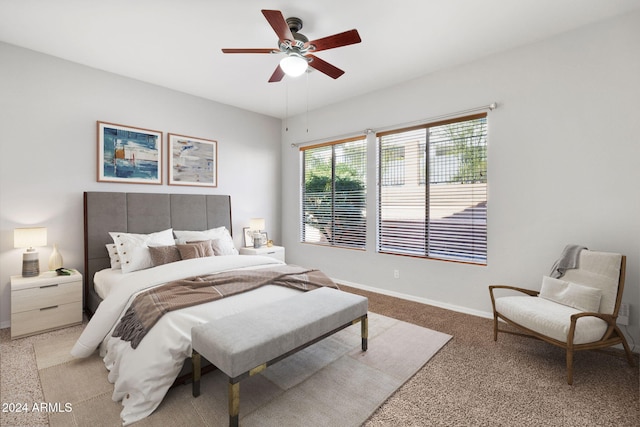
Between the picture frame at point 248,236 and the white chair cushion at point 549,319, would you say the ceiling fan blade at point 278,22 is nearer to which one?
the white chair cushion at point 549,319

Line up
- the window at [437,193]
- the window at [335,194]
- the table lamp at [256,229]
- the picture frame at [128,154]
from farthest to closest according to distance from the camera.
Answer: the table lamp at [256,229], the window at [335,194], the picture frame at [128,154], the window at [437,193]

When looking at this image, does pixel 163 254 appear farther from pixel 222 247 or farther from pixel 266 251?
pixel 266 251

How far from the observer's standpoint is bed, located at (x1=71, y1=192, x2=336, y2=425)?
186 centimetres

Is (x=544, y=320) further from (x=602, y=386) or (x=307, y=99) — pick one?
(x=307, y=99)

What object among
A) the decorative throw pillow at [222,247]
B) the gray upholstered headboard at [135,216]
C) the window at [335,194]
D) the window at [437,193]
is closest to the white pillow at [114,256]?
the gray upholstered headboard at [135,216]

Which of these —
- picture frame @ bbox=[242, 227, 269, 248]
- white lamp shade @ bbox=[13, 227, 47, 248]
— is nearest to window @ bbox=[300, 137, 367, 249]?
picture frame @ bbox=[242, 227, 269, 248]

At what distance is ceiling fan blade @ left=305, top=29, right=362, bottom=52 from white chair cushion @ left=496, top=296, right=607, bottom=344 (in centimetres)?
247

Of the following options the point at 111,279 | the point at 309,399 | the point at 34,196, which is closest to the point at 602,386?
the point at 309,399

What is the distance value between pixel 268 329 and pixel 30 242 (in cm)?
274

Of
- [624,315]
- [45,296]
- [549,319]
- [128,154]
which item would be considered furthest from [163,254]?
[624,315]

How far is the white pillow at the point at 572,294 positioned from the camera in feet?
7.66

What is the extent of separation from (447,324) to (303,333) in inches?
75.0

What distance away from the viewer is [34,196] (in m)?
3.16

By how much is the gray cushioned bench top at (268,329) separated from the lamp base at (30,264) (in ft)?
7.53
